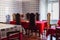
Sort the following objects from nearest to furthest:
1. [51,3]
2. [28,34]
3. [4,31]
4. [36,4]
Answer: [4,31] < [28,34] < [36,4] < [51,3]

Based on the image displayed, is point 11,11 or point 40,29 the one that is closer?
point 40,29

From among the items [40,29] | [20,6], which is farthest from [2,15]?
[40,29]

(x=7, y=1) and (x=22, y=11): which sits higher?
(x=7, y=1)

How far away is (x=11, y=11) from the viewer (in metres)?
9.49

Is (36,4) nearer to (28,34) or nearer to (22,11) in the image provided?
(22,11)

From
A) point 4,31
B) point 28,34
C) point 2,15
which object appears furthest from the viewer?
point 2,15

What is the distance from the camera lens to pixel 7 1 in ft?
30.5

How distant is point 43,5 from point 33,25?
11.7ft

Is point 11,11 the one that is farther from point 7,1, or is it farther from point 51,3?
point 51,3

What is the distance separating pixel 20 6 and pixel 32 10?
83 cm

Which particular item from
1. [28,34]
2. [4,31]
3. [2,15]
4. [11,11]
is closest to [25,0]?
[11,11]

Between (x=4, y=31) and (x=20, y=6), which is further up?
(x=20, y=6)

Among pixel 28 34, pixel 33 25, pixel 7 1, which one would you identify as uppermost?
pixel 7 1

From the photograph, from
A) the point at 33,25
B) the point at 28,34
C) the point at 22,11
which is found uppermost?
the point at 22,11
